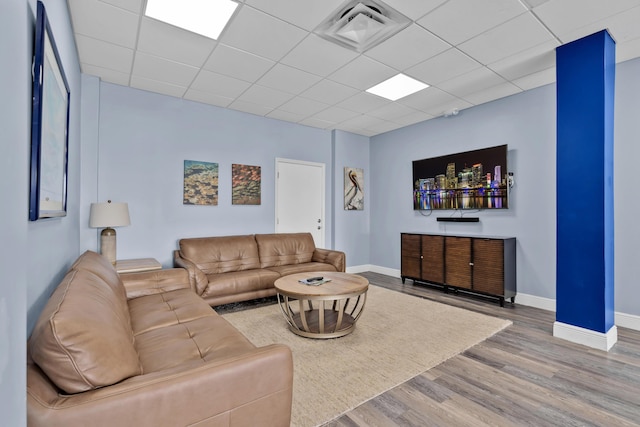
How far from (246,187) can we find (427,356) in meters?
3.40

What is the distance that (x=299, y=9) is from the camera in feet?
7.80

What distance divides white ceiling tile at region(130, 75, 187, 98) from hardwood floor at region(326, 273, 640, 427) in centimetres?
395

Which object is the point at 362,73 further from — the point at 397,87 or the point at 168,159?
the point at 168,159

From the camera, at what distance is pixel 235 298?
3.67 m

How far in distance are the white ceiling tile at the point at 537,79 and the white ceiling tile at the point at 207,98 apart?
3705mm

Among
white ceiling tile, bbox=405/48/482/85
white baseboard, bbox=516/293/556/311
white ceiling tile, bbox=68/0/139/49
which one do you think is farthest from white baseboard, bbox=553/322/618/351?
white ceiling tile, bbox=68/0/139/49

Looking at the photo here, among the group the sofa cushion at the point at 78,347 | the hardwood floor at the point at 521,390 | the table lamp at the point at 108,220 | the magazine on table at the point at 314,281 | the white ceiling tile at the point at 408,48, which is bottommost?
the hardwood floor at the point at 521,390

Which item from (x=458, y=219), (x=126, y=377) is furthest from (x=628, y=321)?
(x=126, y=377)

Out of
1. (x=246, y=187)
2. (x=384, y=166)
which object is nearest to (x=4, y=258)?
(x=246, y=187)

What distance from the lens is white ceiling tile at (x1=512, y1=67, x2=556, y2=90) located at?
3.48 metres

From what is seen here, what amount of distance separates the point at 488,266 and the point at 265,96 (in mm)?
3694

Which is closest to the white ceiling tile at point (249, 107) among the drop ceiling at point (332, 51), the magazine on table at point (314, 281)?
the drop ceiling at point (332, 51)

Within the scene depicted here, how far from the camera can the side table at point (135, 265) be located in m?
3.19

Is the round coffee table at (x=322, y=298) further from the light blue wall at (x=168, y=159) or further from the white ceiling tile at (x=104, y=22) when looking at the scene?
the white ceiling tile at (x=104, y=22)
